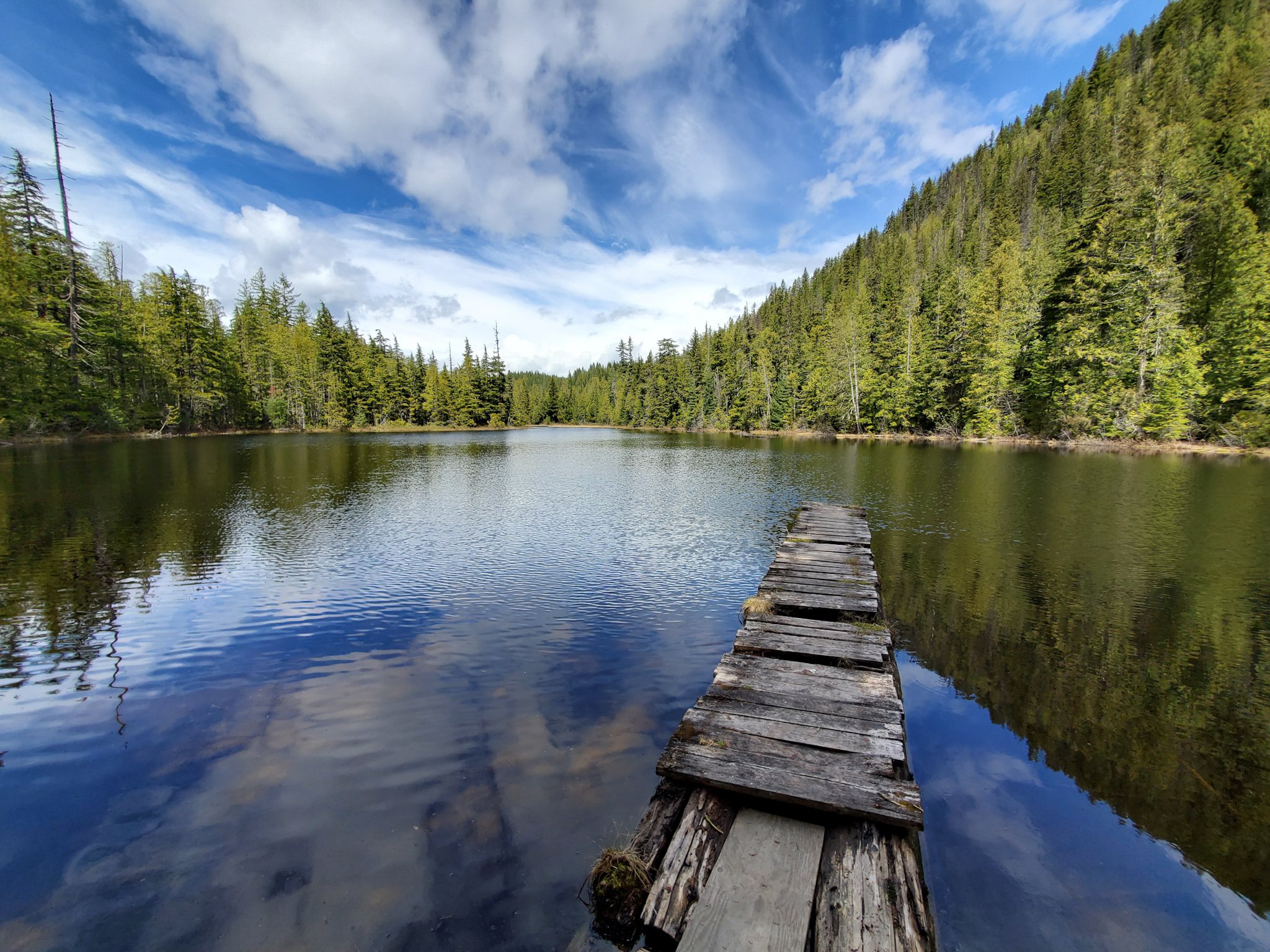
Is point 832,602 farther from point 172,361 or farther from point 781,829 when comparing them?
point 172,361

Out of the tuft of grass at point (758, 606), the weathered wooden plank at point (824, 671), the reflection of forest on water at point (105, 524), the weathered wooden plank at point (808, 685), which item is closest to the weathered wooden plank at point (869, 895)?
the weathered wooden plank at point (808, 685)

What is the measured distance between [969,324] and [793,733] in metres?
65.7

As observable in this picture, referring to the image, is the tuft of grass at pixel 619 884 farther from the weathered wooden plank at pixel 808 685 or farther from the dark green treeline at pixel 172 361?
the dark green treeline at pixel 172 361

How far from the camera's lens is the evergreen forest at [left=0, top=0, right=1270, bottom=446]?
3791 centimetres

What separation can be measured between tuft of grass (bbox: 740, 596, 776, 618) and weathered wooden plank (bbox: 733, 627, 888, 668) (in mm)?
861

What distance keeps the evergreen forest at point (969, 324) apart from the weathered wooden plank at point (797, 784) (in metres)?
50.8

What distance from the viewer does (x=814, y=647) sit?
22.5ft

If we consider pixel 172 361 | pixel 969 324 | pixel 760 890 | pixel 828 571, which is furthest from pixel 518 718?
pixel 172 361

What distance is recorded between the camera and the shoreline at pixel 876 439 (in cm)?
3528

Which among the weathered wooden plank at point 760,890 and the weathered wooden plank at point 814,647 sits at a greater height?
the weathered wooden plank at point 760,890

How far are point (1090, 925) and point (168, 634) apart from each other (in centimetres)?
1345

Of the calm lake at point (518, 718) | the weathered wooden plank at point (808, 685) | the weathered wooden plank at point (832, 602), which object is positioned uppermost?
the weathered wooden plank at point (808, 685)

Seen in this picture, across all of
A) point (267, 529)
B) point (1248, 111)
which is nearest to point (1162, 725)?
point (267, 529)

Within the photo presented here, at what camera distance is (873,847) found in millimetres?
3475
